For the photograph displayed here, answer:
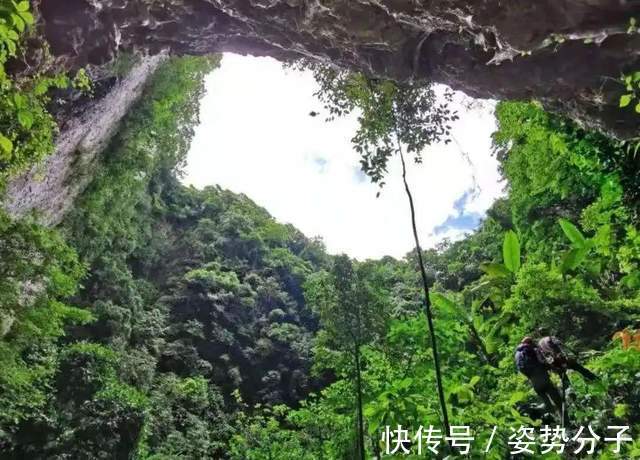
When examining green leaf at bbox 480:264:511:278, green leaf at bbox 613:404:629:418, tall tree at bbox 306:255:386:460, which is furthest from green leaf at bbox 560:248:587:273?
tall tree at bbox 306:255:386:460

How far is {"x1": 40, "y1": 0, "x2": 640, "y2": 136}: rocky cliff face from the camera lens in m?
5.22

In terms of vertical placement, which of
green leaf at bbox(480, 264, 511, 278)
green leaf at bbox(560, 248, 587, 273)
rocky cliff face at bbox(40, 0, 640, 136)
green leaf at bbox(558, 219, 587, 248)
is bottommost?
green leaf at bbox(560, 248, 587, 273)

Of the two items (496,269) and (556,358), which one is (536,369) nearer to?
(556,358)

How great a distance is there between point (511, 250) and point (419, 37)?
371 cm

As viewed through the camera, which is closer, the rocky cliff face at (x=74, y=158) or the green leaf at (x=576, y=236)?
the green leaf at (x=576, y=236)

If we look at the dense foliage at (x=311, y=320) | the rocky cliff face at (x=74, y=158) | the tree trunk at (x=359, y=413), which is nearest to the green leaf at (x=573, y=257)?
the dense foliage at (x=311, y=320)

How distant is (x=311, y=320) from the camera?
1304 inches

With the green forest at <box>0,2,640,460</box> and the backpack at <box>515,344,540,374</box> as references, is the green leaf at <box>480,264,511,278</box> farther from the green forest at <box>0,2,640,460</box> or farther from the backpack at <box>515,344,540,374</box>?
the backpack at <box>515,344,540,374</box>

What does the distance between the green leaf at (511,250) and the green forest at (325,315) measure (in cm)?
3

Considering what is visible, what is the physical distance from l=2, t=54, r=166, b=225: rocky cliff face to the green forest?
2.09 ft

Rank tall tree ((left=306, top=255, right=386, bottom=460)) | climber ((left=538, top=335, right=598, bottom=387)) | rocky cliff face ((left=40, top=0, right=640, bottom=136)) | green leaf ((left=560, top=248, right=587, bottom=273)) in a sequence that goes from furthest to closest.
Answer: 1. tall tree ((left=306, top=255, right=386, bottom=460))
2. green leaf ((left=560, top=248, right=587, bottom=273))
3. climber ((left=538, top=335, right=598, bottom=387))
4. rocky cliff face ((left=40, top=0, right=640, bottom=136))

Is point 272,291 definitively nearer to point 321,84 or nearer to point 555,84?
point 321,84

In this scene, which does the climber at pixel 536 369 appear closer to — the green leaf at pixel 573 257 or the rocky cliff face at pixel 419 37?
the green leaf at pixel 573 257

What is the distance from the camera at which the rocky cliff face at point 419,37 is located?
5.22m
